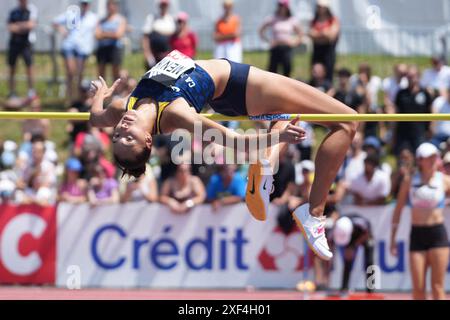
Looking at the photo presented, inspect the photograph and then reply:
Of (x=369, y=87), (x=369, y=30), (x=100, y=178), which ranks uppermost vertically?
(x=369, y=30)

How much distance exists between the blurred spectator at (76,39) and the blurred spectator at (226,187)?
11.9ft

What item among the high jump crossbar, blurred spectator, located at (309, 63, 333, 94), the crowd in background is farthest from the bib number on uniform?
blurred spectator, located at (309, 63, 333, 94)

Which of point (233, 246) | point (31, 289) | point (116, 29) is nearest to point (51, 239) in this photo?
point (31, 289)

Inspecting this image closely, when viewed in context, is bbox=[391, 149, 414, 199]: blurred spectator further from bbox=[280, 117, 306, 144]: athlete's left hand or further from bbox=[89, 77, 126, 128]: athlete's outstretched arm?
bbox=[280, 117, 306, 144]: athlete's left hand

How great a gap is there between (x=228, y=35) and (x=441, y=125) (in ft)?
10.6

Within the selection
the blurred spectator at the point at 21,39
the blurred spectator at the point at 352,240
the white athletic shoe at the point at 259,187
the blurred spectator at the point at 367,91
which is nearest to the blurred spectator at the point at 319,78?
the blurred spectator at the point at 367,91

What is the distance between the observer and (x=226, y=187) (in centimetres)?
1310

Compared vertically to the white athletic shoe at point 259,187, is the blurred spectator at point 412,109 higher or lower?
higher

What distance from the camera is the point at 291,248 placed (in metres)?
13.0

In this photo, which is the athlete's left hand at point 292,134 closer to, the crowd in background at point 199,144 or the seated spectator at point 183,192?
the crowd in background at point 199,144

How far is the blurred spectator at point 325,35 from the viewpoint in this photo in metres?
14.8

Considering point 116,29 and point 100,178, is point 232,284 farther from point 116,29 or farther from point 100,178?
point 116,29
